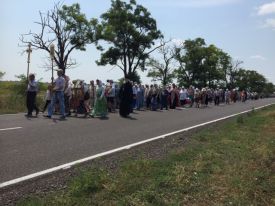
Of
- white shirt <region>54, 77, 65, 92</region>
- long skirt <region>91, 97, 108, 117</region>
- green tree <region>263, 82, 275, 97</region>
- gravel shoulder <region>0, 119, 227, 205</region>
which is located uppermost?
green tree <region>263, 82, 275, 97</region>

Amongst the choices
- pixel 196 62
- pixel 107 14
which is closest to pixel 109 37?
pixel 107 14

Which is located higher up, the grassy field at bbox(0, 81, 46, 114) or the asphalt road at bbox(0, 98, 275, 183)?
the grassy field at bbox(0, 81, 46, 114)

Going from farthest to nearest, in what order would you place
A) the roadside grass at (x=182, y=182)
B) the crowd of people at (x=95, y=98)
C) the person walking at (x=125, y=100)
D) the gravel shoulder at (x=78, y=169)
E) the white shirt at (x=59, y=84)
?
the person walking at (x=125, y=100), the crowd of people at (x=95, y=98), the white shirt at (x=59, y=84), the gravel shoulder at (x=78, y=169), the roadside grass at (x=182, y=182)

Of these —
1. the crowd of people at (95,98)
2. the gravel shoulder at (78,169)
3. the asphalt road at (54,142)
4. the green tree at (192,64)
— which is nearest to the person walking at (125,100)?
the crowd of people at (95,98)

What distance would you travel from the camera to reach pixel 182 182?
677 centimetres

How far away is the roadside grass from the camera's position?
5891 millimetres

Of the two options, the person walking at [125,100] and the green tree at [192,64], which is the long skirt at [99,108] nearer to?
the person walking at [125,100]

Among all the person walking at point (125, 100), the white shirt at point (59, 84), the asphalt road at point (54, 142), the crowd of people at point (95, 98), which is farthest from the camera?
the person walking at point (125, 100)

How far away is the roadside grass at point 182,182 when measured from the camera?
19.3ft

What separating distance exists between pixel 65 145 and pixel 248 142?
14.1ft

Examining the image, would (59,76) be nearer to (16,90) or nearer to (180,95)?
(16,90)

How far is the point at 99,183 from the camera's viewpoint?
21.5 ft

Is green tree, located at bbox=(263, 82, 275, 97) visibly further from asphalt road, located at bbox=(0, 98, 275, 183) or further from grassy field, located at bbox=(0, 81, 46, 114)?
asphalt road, located at bbox=(0, 98, 275, 183)

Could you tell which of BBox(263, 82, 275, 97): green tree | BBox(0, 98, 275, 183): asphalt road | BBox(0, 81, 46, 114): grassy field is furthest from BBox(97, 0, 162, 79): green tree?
BBox(263, 82, 275, 97): green tree
